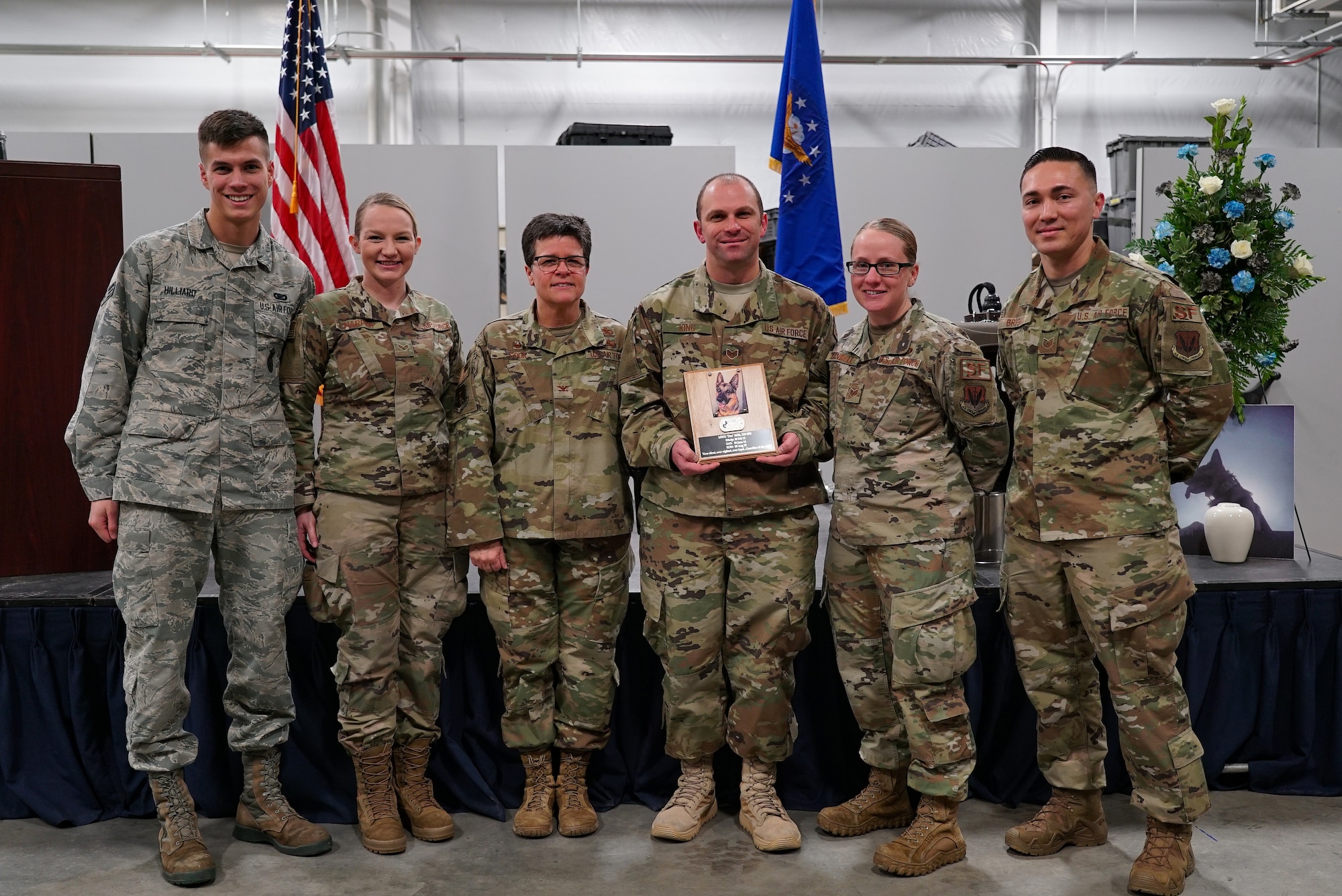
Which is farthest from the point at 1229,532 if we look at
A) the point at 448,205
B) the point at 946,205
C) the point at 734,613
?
the point at 448,205

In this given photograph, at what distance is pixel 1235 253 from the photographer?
3074mm

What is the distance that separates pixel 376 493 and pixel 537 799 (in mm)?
923

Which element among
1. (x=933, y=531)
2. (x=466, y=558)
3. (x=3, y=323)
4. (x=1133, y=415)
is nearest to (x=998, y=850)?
(x=933, y=531)

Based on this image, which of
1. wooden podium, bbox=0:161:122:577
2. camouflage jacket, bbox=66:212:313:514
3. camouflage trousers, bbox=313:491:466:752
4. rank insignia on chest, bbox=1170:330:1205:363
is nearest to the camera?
rank insignia on chest, bbox=1170:330:1205:363

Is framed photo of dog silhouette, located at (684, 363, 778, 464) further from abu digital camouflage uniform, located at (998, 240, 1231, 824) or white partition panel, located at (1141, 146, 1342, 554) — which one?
white partition panel, located at (1141, 146, 1342, 554)

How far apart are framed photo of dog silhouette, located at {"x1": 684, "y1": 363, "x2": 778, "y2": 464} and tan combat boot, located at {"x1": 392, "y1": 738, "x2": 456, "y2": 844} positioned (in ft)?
3.57

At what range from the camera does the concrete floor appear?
236 cm

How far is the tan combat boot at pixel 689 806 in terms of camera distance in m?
2.59

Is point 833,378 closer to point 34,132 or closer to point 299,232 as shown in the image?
point 299,232

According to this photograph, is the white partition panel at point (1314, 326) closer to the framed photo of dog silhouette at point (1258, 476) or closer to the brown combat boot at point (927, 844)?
the framed photo of dog silhouette at point (1258, 476)

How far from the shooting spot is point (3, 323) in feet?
9.70

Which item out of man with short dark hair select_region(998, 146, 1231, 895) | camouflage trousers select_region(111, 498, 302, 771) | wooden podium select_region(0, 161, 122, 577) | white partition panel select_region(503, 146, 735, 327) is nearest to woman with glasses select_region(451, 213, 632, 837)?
camouflage trousers select_region(111, 498, 302, 771)

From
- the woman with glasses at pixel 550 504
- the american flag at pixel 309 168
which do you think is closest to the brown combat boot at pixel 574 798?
the woman with glasses at pixel 550 504

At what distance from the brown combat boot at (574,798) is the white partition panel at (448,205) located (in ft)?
10.9
